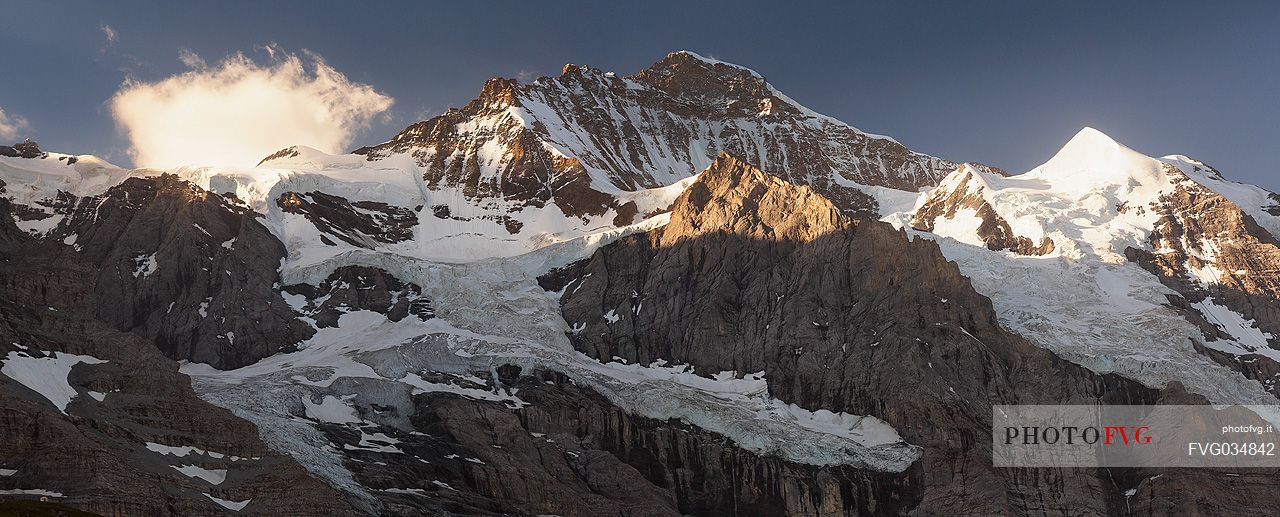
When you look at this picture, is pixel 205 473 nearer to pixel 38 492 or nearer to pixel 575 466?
pixel 38 492

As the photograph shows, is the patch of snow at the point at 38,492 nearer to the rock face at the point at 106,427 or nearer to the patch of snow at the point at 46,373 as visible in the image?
the rock face at the point at 106,427

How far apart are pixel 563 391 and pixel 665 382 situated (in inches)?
651

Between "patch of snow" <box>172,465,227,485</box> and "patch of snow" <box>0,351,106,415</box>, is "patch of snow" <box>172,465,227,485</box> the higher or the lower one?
the lower one

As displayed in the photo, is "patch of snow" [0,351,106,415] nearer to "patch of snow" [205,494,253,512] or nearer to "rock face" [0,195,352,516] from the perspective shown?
"rock face" [0,195,352,516]

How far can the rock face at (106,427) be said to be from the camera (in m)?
110

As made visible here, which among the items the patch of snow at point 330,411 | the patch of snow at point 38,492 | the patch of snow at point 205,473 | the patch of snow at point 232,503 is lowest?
the patch of snow at point 38,492

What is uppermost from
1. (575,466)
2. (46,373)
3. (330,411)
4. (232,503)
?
(330,411)

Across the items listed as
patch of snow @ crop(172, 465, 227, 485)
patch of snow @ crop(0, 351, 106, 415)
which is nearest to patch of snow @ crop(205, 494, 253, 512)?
patch of snow @ crop(172, 465, 227, 485)

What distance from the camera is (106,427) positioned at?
120500mm

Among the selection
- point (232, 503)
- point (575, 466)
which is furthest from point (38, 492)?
point (575, 466)

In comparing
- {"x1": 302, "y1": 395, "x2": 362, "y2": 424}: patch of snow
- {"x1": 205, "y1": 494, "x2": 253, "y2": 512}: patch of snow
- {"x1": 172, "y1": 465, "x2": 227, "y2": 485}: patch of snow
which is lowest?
{"x1": 205, "y1": 494, "x2": 253, "y2": 512}: patch of snow

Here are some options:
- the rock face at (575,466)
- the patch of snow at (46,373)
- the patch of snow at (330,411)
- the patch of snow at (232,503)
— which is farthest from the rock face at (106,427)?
the patch of snow at (330,411)

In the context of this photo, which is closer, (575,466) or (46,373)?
(46,373)

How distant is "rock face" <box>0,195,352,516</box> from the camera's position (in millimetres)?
109625
